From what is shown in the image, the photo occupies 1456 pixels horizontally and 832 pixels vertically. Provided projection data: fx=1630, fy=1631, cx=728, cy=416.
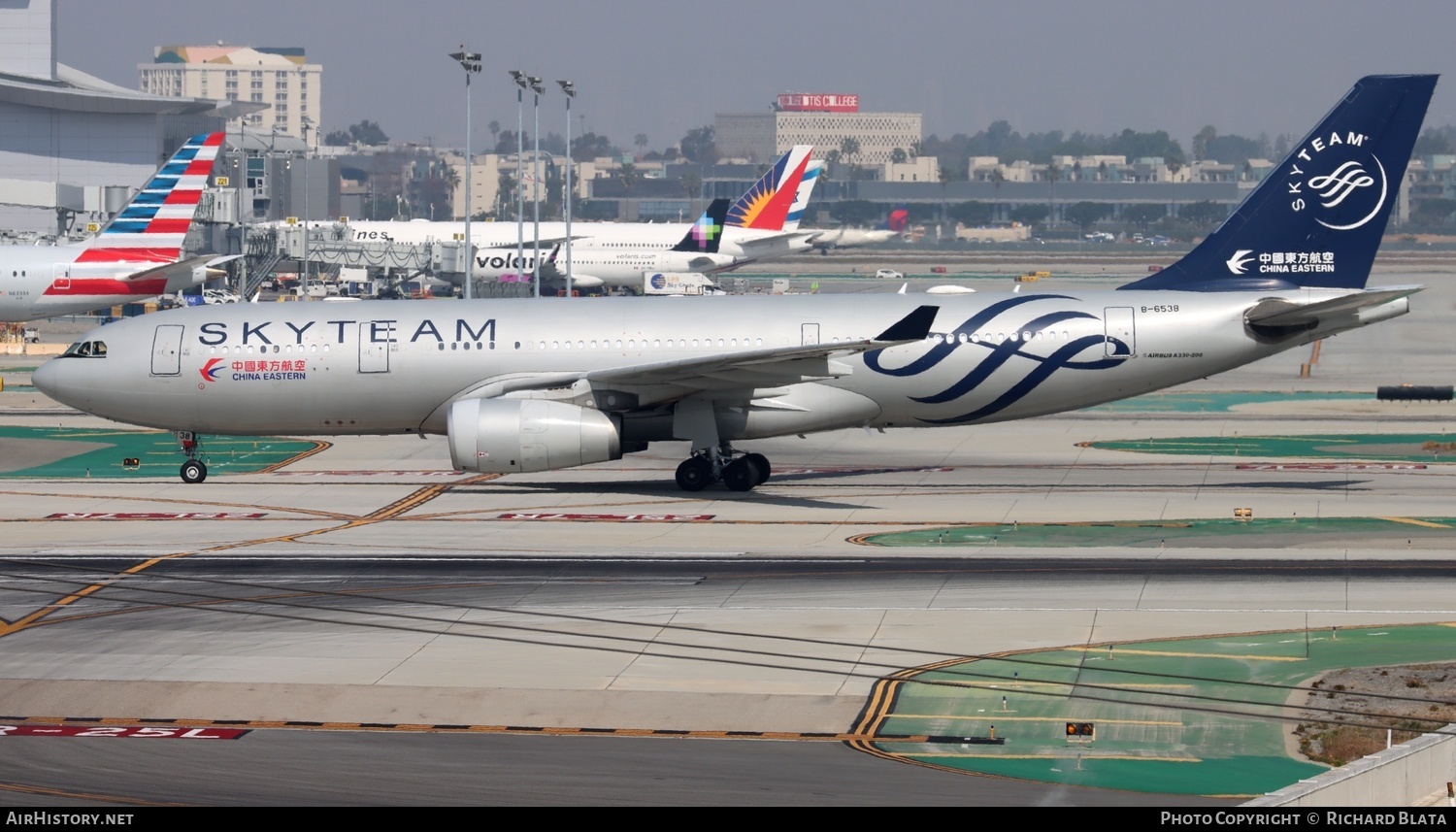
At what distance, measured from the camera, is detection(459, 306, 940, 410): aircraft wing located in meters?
34.3

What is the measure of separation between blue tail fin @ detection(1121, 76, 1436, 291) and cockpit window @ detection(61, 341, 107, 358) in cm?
2573

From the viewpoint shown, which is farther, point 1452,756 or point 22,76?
point 22,76

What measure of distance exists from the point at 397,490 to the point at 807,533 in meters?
12.0

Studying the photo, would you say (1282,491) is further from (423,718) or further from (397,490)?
(423,718)

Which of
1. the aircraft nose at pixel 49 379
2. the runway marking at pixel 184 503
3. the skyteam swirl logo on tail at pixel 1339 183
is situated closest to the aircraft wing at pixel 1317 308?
the skyteam swirl logo on tail at pixel 1339 183

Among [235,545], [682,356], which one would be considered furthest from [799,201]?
[235,545]

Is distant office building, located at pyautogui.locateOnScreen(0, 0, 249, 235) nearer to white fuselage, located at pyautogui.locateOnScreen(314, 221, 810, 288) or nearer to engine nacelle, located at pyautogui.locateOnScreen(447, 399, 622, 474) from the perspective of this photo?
white fuselage, located at pyautogui.locateOnScreen(314, 221, 810, 288)

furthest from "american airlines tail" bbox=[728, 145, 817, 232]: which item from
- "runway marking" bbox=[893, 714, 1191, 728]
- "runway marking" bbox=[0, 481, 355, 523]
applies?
"runway marking" bbox=[893, 714, 1191, 728]

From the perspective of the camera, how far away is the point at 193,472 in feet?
134

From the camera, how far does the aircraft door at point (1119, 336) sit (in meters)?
37.5

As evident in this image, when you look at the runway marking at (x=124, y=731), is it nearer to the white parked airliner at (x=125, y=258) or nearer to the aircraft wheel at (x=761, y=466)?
the aircraft wheel at (x=761, y=466)

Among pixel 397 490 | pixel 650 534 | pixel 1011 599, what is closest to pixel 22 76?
pixel 397 490

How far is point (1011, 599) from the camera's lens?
84.8 feet

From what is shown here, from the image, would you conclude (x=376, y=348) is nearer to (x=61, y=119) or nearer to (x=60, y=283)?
(x=60, y=283)
